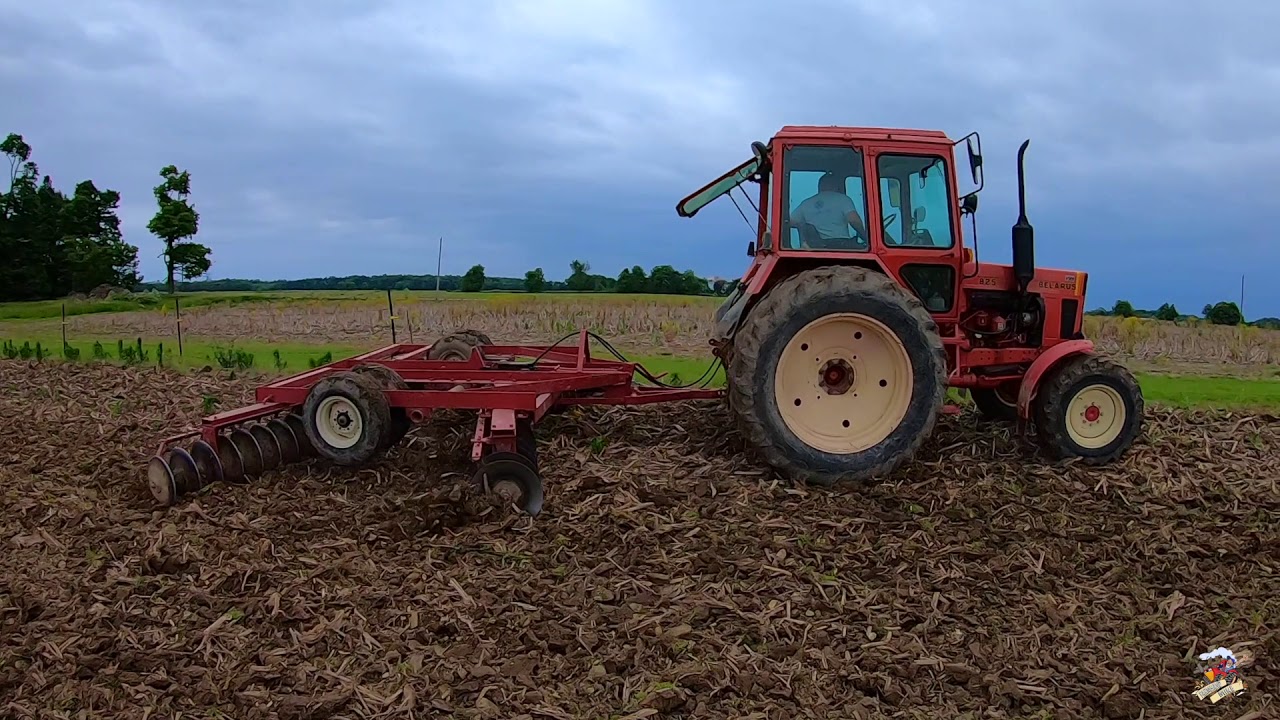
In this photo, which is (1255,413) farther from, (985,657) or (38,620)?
(38,620)

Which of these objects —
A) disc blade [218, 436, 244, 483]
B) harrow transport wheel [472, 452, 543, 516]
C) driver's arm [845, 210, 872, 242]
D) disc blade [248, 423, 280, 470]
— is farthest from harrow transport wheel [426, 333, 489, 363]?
driver's arm [845, 210, 872, 242]

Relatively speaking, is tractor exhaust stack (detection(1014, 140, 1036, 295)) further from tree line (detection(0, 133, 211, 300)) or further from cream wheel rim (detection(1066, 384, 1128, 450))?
tree line (detection(0, 133, 211, 300))

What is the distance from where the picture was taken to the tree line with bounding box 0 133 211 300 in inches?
1483

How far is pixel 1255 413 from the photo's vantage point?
7789mm

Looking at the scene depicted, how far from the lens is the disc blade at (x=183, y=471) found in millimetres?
5477

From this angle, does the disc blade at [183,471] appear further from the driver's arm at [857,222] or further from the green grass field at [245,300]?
the green grass field at [245,300]

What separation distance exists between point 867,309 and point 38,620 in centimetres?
466

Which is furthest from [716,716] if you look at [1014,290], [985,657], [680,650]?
[1014,290]

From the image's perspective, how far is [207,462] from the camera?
5641mm

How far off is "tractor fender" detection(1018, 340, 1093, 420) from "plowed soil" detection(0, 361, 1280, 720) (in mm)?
379

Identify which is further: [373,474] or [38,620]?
[373,474]

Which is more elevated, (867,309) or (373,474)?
(867,309)

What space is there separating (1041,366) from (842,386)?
1.38 m

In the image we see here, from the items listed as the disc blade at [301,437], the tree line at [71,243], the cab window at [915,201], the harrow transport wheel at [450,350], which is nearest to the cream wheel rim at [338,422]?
the disc blade at [301,437]
